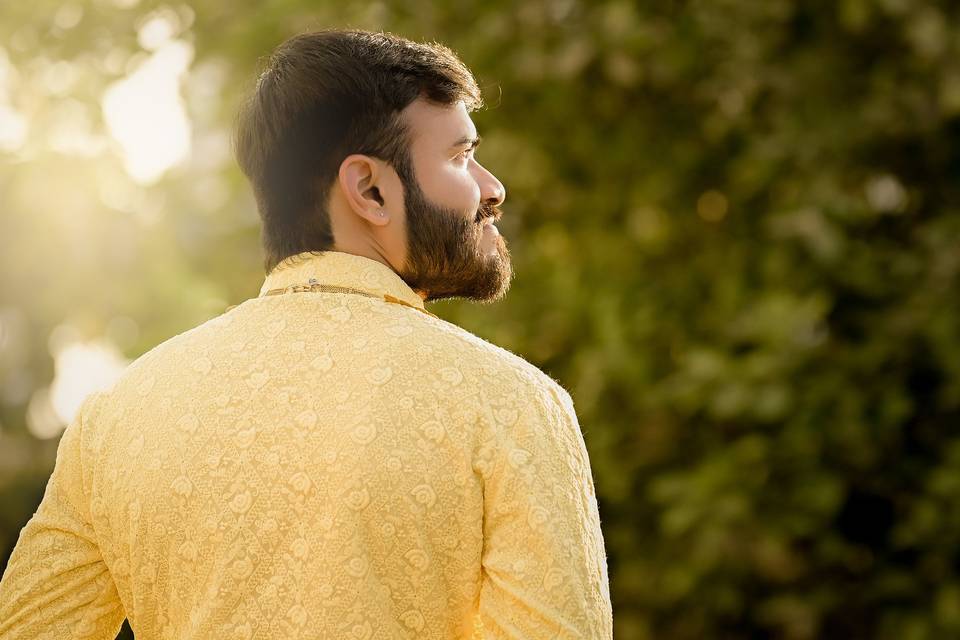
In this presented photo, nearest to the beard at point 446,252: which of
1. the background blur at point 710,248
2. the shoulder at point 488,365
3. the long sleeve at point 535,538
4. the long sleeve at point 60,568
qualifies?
the shoulder at point 488,365

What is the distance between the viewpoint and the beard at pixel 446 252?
1432 millimetres

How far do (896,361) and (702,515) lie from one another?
87cm

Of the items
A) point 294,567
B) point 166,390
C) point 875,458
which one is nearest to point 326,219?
point 166,390

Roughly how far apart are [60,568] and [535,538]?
0.61m

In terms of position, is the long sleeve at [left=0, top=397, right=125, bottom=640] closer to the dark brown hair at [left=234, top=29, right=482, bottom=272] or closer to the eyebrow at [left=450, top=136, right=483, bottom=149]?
the dark brown hair at [left=234, top=29, right=482, bottom=272]

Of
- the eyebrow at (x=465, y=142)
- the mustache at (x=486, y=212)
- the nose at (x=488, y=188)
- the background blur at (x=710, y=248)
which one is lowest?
the background blur at (x=710, y=248)

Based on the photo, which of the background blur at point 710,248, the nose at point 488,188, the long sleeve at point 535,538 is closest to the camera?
the long sleeve at point 535,538

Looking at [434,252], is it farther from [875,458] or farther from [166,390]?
[875,458]

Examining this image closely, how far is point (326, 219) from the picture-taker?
1.43m

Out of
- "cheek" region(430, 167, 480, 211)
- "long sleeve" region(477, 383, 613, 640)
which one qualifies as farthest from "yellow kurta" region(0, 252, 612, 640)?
"cheek" region(430, 167, 480, 211)

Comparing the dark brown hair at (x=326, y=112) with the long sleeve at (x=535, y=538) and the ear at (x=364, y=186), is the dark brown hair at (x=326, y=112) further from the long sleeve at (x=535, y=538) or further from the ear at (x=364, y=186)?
the long sleeve at (x=535, y=538)

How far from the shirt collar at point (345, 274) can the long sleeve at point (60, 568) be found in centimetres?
31

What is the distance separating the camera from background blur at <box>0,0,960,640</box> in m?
4.05

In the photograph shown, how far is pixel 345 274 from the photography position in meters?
1.40
